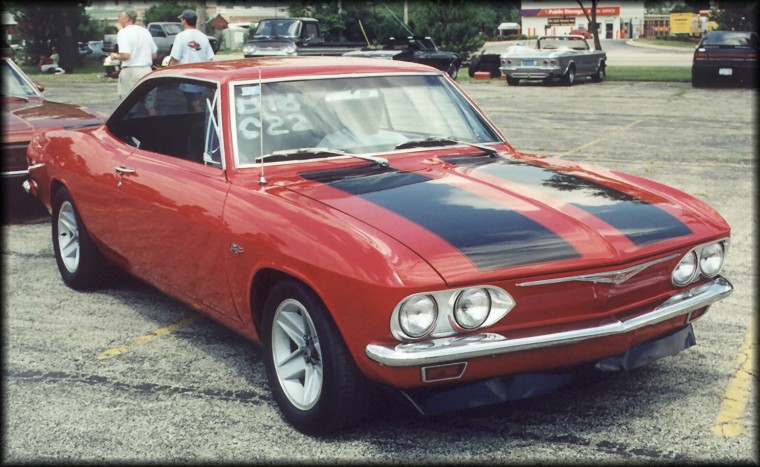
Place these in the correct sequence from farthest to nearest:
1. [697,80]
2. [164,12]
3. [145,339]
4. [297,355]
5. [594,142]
Answer: [164,12], [697,80], [594,142], [145,339], [297,355]

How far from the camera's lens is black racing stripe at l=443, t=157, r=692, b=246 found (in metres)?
4.06

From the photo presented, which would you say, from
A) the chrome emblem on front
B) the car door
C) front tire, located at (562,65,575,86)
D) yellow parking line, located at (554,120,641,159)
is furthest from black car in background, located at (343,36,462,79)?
the chrome emblem on front

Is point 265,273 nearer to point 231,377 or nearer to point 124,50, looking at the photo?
point 231,377

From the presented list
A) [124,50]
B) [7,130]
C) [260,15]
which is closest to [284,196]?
[7,130]

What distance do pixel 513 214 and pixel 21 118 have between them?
6068 mm

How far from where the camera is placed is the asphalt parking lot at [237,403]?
12.8 ft

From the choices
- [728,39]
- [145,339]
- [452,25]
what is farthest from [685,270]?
[452,25]

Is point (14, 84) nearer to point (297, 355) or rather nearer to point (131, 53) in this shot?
point (131, 53)

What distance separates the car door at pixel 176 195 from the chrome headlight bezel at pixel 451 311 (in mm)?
1208

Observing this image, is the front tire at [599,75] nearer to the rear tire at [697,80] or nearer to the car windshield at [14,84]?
the rear tire at [697,80]

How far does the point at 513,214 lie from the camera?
4047 millimetres

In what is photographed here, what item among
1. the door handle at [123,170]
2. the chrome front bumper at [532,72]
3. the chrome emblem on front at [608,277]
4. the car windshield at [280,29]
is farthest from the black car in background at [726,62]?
the chrome emblem on front at [608,277]

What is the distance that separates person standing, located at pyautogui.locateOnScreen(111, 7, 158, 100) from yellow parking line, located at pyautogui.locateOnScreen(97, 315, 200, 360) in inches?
300

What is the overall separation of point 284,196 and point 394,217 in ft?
2.01
